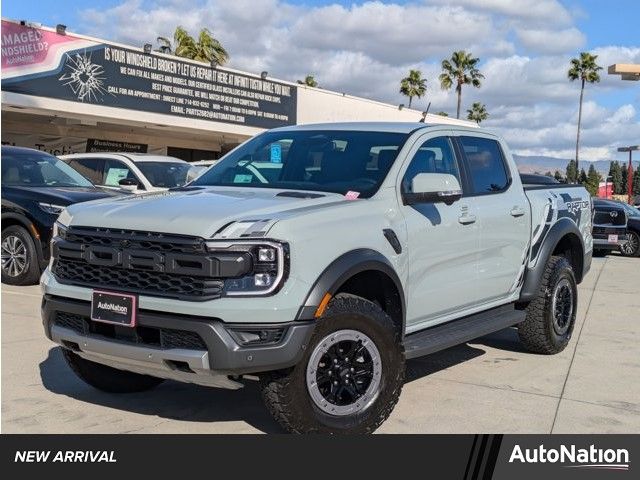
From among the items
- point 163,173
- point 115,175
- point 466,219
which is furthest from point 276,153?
point 115,175

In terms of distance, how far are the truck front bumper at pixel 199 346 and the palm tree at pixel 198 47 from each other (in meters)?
35.2

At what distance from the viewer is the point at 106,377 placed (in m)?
5.11

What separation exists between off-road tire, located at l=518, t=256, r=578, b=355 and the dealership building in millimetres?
13685

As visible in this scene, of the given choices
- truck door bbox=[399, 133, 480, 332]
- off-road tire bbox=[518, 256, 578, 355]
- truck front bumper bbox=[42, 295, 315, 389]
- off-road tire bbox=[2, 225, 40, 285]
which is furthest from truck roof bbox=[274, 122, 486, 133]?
off-road tire bbox=[2, 225, 40, 285]

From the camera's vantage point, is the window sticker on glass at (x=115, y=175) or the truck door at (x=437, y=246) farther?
the window sticker on glass at (x=115, y=175)

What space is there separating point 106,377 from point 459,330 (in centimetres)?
244

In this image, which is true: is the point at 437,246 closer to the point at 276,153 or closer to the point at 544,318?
the point at 276,153

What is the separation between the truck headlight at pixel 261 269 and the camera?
3.91 metres

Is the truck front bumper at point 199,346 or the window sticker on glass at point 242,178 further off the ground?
the window sticker on glass at point 242,178

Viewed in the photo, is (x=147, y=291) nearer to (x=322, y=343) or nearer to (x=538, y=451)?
(x=322, y=343)

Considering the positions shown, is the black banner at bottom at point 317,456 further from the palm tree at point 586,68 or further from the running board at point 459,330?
the palm tree at point 586,68

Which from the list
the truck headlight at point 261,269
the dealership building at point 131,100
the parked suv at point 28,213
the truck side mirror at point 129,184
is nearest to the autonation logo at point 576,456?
the truck headlight at point 261,269

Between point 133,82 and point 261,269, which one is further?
point 133,82

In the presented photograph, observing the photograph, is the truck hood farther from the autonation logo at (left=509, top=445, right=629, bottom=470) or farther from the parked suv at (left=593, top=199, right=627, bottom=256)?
the parked suv at (left=593, top=199, right=627, bottom=256)
